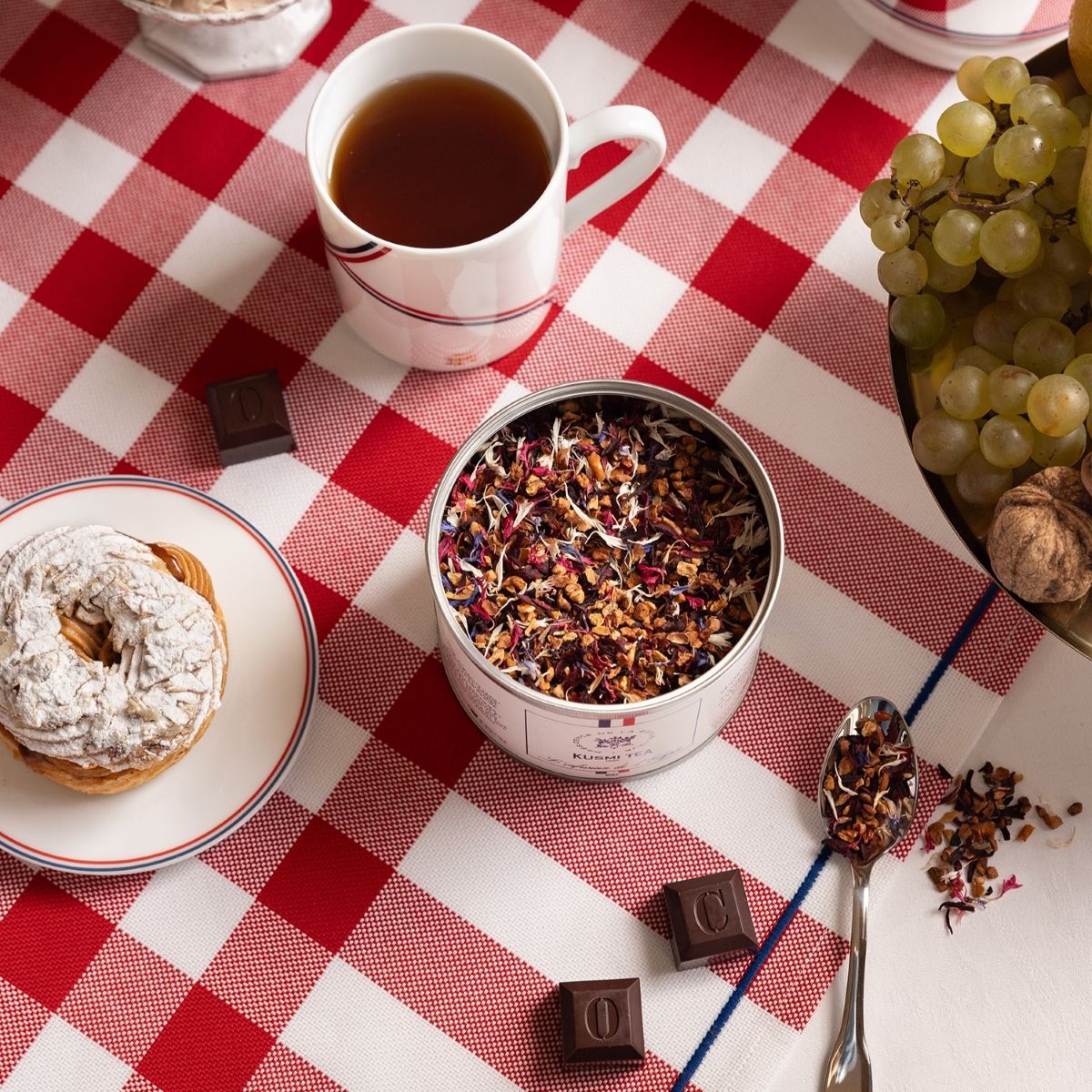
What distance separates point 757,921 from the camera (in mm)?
1079

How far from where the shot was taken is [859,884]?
1072 mm

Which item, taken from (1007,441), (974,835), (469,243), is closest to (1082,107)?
(1007,441)

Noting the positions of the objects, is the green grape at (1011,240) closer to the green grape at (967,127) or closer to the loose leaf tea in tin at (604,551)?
the green grape at (967,127)

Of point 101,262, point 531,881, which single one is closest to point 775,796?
point 531,881

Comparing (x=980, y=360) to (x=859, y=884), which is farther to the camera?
(x=859, y=884)

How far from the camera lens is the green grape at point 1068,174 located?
895 millimetres

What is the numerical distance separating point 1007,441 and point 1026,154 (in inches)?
7.7

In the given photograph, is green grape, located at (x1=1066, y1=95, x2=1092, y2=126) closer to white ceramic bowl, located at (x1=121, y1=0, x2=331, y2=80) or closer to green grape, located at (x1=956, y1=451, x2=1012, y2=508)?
green grape, located at (x1=956, y1=451, x2=1012, y2=508)

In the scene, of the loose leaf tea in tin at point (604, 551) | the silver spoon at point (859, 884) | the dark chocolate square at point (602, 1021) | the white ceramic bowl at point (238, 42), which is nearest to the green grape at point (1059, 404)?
the loose leaf tea in tin at point (604, 551)

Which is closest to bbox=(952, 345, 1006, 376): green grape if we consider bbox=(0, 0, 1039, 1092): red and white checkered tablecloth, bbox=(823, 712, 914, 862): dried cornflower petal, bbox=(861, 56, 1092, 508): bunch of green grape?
bbox=(861, 56, 1092, 508): bunch of green grape

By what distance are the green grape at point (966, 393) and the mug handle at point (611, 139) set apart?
304 millimetres

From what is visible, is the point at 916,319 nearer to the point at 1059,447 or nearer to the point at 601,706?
the point at 1059,447

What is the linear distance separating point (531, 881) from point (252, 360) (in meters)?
0.52

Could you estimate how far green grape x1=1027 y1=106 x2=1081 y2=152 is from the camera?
89 cm
